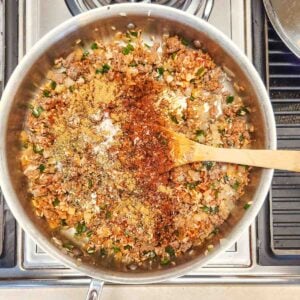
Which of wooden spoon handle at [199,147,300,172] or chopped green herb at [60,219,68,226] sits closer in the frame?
wooden spoon handle at [199,147,300,172]

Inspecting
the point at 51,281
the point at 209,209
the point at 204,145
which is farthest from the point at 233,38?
the point at 51,281

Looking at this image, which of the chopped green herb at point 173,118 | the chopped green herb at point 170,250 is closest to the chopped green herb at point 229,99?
the chopped green herb at point 173,118

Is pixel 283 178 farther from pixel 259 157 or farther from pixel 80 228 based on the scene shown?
pixel 80 228

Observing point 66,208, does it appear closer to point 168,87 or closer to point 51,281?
point 51,281

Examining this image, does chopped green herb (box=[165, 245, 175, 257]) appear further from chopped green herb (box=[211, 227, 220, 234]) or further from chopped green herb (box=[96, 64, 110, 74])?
chopped green herb (box=[96, 64, 110, 74])

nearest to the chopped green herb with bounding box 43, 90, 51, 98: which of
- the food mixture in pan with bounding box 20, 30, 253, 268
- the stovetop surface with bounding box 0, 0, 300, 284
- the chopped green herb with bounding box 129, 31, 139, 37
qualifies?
the food mixture in pan with bounding box 20, 30, 253, 268

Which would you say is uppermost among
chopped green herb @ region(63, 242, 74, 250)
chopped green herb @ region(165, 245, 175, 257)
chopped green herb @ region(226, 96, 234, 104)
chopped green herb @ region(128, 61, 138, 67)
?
chopped green herb @ region(128, 61, 138, 67)
